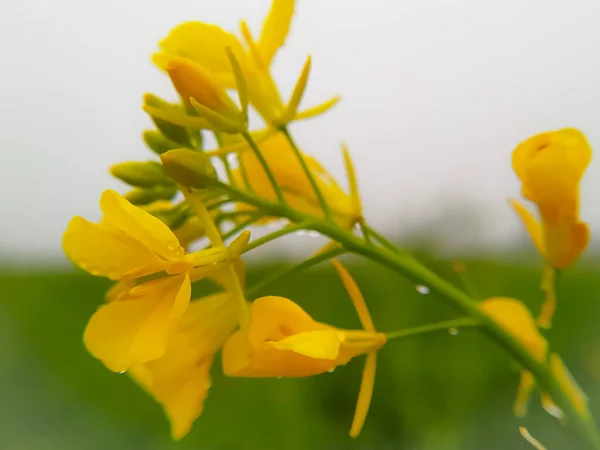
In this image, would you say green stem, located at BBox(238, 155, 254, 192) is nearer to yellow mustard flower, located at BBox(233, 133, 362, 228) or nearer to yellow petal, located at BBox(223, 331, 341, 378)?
yellow mustard flower, located at BBox(233, 133, 362, 228)

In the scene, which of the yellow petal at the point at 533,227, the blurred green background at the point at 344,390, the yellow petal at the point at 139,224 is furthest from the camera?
the blurred green background at the point at 344,390

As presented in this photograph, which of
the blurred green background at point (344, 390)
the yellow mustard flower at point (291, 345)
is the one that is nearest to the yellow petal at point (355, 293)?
the yellow mustard flower at point (291, 345)

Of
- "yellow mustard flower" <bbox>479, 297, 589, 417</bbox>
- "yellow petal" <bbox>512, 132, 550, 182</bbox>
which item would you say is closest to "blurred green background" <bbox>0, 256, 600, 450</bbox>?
"yellow mustard flower" <bbox>479, 297, 589, 417</bbox>

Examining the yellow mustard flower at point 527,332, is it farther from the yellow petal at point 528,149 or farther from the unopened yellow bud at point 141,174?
the unopened yellow bud at point 141,174

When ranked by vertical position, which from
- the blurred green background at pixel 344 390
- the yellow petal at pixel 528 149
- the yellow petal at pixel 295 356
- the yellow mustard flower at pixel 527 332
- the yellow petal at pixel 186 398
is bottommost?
the blurred green background at pixel 344 390

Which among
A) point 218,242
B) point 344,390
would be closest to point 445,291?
point 218,242

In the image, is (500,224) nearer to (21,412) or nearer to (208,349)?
(208,349)

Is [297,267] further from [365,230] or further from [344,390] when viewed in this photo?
[344,390]
